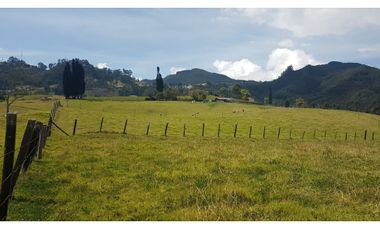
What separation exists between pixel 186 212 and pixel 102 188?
5215mm

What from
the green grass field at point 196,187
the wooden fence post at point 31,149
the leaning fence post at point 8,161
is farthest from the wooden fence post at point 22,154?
the wooden fence post at point 31,149

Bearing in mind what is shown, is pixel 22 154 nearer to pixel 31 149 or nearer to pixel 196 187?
pixel 31 149

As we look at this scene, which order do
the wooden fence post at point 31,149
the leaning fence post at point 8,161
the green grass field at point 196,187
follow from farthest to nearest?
1. the wooden fence post at point 31,149
2. the green grass field at point 196,187
3. the leaning fence post at point 8,161

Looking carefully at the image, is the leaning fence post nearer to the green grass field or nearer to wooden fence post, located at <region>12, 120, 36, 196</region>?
the green grass field

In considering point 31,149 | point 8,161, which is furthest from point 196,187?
point 31,149

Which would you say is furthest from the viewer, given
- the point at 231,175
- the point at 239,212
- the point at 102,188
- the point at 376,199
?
the point at 231,175

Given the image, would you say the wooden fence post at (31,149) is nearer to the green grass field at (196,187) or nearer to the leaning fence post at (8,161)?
the green grass field at (196,187)

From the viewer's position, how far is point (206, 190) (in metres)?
13.6

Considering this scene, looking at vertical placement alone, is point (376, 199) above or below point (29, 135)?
below

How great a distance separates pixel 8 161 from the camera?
431 inches

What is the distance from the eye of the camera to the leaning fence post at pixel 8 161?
10664 mm

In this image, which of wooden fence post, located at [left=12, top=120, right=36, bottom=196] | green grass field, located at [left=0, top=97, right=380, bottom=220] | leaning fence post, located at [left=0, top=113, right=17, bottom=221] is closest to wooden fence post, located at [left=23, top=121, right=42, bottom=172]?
green grass field, located at [left=0, top=97, right=380, bottom=220]

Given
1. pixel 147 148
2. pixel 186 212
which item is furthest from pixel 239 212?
pixel 147 148

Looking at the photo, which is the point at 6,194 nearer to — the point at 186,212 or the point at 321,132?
the point at 186,212
